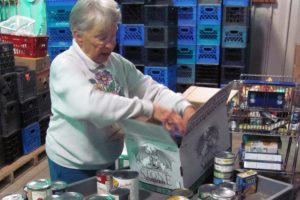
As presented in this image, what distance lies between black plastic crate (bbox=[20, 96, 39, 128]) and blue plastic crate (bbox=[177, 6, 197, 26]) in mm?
1834

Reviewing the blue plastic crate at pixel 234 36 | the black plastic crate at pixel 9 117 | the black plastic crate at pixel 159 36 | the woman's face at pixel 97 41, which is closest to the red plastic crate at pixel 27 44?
the black plastic crate at pixel 9 117

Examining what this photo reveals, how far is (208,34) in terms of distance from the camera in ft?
13.5

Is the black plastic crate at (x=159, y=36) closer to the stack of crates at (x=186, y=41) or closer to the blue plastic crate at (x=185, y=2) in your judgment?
the stack of crates at (x=186, y=41)

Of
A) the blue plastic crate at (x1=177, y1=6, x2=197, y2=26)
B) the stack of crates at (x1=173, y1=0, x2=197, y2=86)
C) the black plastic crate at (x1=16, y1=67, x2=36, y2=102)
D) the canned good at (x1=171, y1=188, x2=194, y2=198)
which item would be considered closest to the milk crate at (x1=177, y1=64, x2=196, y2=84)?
the stack of crates at (x1=173, y1=0, x2=197, y2=86)

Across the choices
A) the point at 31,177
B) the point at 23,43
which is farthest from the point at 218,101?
the point at 23,43

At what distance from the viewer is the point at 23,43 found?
3.40 metres

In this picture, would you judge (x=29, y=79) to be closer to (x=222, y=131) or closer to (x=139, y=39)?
(x=139, y=39)

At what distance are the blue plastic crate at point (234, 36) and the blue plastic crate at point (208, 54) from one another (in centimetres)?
11

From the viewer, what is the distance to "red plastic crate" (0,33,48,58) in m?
3.37

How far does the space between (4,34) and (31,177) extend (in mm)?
1344

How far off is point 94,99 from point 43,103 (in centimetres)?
246

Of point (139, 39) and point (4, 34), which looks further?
point (139, 39)

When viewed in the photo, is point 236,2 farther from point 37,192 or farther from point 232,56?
point 37,192

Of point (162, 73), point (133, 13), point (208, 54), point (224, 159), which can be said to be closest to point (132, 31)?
point (133, 13)
